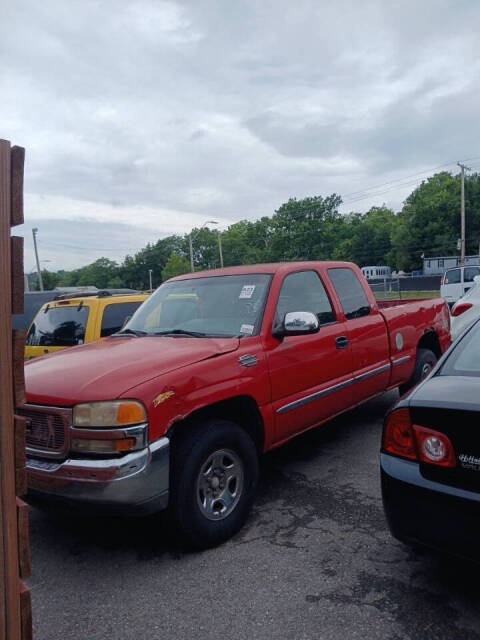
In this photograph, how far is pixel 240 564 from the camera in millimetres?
3053

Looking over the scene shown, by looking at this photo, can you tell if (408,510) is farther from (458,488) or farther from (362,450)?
(362,450)

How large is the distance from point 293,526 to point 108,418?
1.53 metres

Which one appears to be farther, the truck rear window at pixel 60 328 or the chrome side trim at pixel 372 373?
the truck rear window at pixel 60 328

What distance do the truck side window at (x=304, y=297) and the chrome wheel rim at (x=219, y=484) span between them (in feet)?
3.98

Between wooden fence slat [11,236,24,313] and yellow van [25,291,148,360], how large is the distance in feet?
16.2

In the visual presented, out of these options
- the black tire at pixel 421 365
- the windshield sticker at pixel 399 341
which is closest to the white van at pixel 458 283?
the black tire at pixel 421 365

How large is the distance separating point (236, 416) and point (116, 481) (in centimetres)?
107

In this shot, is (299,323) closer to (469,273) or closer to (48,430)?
(48,430)

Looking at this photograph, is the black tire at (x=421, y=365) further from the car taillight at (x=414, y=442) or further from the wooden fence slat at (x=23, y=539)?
the wooden fence slat at (x=23, y=539)

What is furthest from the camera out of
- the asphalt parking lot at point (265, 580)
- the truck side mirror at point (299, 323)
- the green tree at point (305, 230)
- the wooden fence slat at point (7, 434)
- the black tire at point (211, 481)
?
the green tree at point (305, 230)

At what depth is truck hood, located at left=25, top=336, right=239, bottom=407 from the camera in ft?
9.74

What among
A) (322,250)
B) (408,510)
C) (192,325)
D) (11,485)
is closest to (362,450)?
(192,325)

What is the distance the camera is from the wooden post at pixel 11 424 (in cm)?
142

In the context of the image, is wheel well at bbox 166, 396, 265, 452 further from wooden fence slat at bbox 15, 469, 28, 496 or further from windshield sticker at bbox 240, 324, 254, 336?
wooden fence slat at bbox 15, 469, 28, 496
